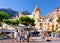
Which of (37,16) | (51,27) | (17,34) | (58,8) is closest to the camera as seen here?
(17,34)

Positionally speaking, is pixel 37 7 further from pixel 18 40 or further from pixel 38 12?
pixel 18 40

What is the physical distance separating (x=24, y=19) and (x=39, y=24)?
20.1 ft

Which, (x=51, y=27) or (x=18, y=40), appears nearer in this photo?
(x=18, y=40)

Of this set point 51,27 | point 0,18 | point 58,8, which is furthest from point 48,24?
point 58,8

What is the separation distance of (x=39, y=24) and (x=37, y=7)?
2029 cm

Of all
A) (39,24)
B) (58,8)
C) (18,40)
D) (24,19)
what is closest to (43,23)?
(39,24)

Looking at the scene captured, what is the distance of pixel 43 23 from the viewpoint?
3462 inches

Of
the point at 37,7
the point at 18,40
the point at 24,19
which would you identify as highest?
the point at 37,7

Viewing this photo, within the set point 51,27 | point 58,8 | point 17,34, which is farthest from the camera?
point 58,8

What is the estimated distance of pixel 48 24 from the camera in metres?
85.8

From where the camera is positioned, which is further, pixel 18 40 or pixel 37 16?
pixel 37 16

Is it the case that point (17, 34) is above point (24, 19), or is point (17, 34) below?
below

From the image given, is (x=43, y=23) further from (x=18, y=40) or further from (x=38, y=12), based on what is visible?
(x=18, y=40)

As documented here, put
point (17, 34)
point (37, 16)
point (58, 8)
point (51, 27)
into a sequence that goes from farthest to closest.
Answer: point (58, 8), point (37, 16), point (51, 27), point (17, 34)
